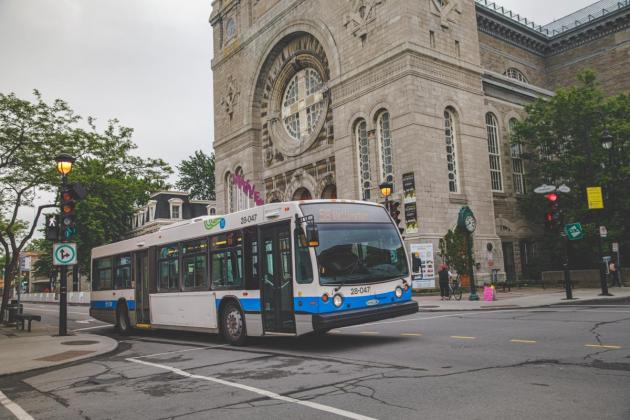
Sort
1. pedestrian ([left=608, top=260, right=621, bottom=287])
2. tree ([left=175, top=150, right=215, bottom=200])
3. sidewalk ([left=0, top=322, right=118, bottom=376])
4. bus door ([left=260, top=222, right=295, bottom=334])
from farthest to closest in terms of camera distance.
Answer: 1. tree ([left=175, top=150, right=215, bottom=200])
2. pedestrian ([left=608, top=260, right=621, bottom=287])
3. sidewalk ([left=0, top=322, right=118, bottom=376])
4. bus door ([left=260, top=222, right=295, bottom=334])

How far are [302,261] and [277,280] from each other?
2.88ft

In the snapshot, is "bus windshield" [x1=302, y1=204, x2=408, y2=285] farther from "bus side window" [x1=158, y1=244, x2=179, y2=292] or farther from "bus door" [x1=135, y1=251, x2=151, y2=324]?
"bus door" [x1=135, y1=251, x2=151, y2=324]

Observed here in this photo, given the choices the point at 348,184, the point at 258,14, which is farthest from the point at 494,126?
the point at 258,14

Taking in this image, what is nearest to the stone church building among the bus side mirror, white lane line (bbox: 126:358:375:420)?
the bus side mirror

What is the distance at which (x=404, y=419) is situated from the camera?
5.07m

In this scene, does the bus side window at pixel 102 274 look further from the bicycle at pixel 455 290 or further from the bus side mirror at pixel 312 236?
the bicycle at pixel 455 290

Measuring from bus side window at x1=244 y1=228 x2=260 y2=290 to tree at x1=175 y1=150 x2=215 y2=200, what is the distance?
211ft

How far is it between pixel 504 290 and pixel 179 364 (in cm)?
→ 2018

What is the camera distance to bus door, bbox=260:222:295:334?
10.4 metres

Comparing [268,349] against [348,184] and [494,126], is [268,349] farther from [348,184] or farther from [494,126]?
[494,126]

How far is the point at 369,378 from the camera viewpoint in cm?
703

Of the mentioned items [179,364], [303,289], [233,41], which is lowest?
[179,364]

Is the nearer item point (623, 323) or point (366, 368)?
point (366, 368)

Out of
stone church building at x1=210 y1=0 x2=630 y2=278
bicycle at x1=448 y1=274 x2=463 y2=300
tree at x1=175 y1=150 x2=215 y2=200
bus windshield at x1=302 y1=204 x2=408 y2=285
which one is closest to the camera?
bus windshield at x1=302 y1=204 x2=408 y2=285
